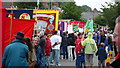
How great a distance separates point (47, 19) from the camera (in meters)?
19.5

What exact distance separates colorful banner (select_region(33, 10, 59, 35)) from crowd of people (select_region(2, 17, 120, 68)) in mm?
896

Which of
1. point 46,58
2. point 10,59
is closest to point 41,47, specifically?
point 46,58

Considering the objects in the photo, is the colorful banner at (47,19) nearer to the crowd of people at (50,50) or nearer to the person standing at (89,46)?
the crowd of people at (50,50)

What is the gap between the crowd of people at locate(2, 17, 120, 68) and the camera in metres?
6.68

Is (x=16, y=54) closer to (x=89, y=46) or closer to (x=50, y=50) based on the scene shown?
(x=89, y=46)

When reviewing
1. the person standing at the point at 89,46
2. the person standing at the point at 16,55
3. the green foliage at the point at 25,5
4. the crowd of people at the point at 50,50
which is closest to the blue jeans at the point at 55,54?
the crowd of people at the point at 50,50

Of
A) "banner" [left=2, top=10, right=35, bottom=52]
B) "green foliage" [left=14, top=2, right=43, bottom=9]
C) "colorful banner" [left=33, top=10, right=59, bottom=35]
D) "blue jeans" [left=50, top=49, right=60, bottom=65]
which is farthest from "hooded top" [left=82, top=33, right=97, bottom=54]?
"green foliage" [left=14, top=2, right=43, bottom=9]

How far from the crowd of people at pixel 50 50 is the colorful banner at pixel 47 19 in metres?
0.90

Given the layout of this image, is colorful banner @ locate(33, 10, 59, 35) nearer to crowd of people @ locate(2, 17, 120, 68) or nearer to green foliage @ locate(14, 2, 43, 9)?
crowd of people @ locate(2, 17, 120, 68)

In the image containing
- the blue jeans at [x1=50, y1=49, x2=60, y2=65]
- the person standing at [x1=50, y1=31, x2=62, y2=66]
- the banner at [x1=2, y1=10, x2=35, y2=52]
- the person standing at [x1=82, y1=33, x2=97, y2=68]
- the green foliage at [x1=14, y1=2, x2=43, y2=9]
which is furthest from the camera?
the green foliage at [x1=14, y1=2, x2=43, y2=9]

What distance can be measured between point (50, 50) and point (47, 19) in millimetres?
6650

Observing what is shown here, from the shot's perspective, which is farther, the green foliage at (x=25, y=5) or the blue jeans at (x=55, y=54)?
the green foliage at (x=25, y=5)

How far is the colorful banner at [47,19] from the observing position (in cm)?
1908

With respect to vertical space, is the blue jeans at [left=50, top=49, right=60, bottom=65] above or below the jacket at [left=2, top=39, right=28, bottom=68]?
below
